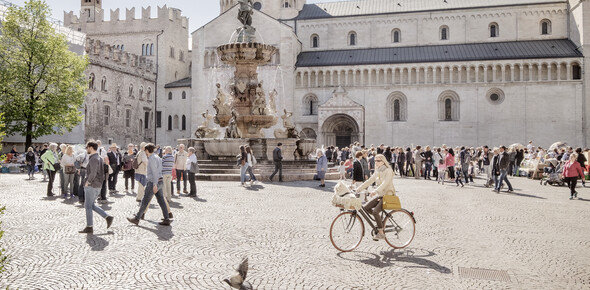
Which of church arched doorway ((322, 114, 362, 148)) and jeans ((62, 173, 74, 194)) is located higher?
church arched doorway ((322, 114, 362, 148))

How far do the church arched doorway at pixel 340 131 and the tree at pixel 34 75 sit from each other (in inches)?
973

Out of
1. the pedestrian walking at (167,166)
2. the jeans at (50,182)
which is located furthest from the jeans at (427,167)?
the jeans at (50,182)

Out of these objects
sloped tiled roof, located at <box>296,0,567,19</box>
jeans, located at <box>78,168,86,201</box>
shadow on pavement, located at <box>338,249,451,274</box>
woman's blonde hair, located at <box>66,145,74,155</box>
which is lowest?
shadow on pavement, located at <box>338,249,451,274</box>

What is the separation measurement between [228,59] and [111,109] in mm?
32160

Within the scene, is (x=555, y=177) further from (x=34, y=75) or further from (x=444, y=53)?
(x=34, y=75)

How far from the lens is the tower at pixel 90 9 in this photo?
64000 millimetres

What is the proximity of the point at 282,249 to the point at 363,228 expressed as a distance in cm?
147

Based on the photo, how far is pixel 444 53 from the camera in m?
49.6

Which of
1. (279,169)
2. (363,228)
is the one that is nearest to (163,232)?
(363,228)

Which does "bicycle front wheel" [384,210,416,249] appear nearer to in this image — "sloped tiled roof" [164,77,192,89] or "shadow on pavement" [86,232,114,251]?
"shadow on pavement" [86,232,114,251]

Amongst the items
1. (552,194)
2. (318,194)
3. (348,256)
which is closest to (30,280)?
(348,256)

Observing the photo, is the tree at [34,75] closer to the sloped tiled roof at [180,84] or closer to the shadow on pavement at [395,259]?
the sloped tiled roof at [180,84]

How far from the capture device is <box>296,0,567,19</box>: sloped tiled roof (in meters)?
51.7

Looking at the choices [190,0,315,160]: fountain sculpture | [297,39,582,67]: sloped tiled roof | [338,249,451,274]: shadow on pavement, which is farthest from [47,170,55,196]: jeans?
[297,39,582,67]: sloped tiled roof
